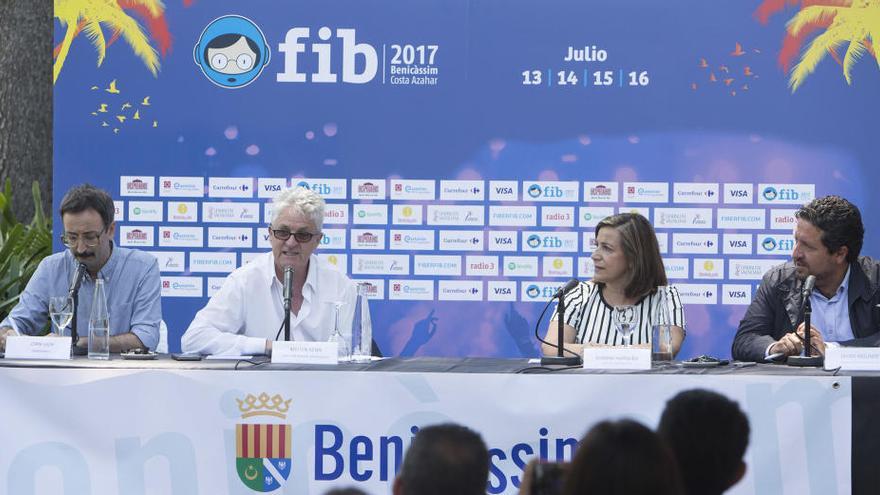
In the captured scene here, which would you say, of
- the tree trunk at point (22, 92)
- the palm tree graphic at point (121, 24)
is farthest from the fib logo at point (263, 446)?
the tree trunk at point (22, 92)

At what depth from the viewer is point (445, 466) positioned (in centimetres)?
197

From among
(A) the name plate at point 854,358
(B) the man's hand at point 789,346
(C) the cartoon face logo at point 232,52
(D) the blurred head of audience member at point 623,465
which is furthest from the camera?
(C) the cartoon face logo at point 232,52

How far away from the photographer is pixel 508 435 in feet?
11.3

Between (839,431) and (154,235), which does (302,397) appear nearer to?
(839,431)

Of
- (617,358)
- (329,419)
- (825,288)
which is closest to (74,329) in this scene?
(329,419)

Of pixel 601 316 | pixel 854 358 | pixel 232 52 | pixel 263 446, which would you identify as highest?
pixel 232 52

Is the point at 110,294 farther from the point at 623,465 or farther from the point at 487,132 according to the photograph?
the point at 623,465

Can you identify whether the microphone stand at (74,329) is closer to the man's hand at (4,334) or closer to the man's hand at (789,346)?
the man's hand at (4,334)

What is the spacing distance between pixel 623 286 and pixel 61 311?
6.62 feet

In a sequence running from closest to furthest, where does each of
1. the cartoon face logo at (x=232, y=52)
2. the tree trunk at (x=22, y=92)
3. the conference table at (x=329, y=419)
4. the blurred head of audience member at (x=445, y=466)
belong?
the blurred head of audience member at (x=445, y=466) → the conference table at (x=329, y=419) → the cartoon face logo at (x=232, y=52) → the tree trunk at (x=22, y=92)

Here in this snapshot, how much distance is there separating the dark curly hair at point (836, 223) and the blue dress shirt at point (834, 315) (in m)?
0.13

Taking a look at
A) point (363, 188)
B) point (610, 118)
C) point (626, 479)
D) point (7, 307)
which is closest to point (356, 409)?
point (626, 479)

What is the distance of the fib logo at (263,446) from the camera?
3434 millimetres

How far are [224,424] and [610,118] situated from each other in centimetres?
283
